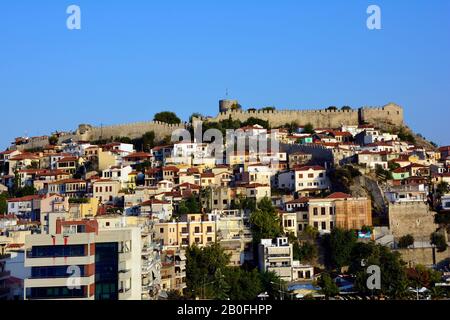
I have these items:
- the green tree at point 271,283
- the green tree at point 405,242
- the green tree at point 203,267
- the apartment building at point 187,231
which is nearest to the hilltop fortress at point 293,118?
the apartment building at point 187,231

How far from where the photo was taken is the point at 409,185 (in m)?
26.2

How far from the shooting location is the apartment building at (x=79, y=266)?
13.6 meters

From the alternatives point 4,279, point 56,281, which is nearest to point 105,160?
point 4,279

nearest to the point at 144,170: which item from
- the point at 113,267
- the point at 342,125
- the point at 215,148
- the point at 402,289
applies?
the point at 215,148

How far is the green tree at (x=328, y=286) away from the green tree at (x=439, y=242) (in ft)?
13.9

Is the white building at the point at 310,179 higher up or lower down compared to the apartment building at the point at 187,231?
higher up

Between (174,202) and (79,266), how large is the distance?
1312 cm

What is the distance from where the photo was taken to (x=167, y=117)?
137ft

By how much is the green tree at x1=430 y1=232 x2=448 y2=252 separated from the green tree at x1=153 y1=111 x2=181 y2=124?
64.1 ft

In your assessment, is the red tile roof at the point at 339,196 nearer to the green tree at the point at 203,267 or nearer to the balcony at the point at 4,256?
the green tree at the point at 203,267

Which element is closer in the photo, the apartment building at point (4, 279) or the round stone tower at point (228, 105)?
the apartment building at point (4, 279)
